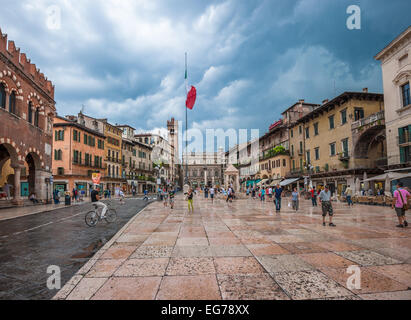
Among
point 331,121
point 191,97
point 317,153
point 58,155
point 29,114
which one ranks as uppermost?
point 191,97

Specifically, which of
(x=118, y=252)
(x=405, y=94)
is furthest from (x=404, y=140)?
(x=118, y=252)

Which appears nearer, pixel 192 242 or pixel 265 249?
pixel 265 249

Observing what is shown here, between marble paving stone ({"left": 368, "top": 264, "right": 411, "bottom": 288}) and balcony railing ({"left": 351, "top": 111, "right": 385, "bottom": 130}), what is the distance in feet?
81.3

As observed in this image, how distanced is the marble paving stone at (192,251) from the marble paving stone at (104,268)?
1.30 m

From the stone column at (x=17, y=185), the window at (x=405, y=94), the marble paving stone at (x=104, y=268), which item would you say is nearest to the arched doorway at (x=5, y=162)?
the stone column at (x=17, y=185)

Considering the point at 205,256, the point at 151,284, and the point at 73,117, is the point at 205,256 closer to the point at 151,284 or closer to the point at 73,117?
the point at 151,284

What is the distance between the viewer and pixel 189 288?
3926 millimetres

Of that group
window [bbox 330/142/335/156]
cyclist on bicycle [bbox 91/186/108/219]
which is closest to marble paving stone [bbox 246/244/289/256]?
cyclist on bicycle [bbox 91/186/108/219]

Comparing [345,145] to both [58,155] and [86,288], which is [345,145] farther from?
[58,155]

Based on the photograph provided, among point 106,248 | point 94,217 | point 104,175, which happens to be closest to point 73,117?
point 104,175

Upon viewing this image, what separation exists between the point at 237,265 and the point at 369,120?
2759 cm
